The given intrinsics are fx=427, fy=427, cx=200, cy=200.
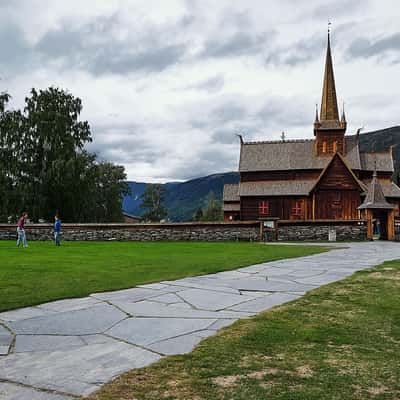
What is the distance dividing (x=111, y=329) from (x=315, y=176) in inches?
1656

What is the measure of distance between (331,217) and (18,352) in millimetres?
38966

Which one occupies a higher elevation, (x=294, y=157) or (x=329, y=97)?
(x=329, y=97)

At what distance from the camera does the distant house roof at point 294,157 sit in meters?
45.2

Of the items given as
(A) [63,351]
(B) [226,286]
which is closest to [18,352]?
(A) [63,351]

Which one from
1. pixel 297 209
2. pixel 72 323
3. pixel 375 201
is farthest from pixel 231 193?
pixel 72 323

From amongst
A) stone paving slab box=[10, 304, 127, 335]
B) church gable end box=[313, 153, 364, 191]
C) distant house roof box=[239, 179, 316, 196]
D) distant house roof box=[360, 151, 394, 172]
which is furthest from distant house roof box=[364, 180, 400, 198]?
stone paving slab box=[10, 304, 127, 335]

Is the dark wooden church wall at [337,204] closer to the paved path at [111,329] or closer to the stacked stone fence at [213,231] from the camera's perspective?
the stacked stone fence at [213,231]

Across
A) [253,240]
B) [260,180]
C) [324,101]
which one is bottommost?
[253,240]

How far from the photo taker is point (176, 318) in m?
5.66

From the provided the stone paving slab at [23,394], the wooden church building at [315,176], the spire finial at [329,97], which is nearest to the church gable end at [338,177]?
the wooden church building at [315,176]

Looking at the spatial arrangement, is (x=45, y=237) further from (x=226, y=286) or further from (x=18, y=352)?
(x=18, y=352)

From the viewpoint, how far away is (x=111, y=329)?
5.04 m

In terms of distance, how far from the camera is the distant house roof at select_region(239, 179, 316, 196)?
42656mm

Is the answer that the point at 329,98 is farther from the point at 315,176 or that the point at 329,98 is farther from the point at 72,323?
the point at 72,323
